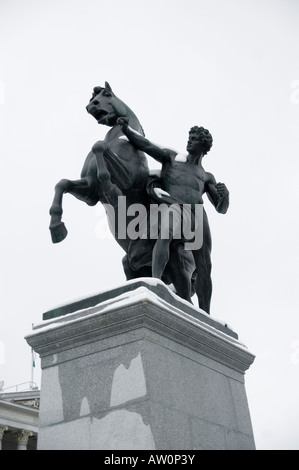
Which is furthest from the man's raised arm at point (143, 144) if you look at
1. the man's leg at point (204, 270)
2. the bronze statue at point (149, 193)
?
the man's leg at point (204, 270)

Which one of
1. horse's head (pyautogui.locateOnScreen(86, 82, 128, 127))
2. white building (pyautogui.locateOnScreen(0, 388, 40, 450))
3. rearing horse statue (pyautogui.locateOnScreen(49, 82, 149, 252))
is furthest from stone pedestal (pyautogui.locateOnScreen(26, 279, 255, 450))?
white building (pyautogui.locateOnScreen(0, 388, 40, 450))

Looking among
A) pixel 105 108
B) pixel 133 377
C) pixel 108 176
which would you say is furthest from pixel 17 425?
pixel 133 377

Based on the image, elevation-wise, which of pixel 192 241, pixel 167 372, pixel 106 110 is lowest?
pixel 167 372

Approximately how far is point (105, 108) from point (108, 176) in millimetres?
1837

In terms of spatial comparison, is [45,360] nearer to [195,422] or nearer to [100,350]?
[100,350]

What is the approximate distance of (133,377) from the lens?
6.34m

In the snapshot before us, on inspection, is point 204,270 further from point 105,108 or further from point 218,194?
point 105,108

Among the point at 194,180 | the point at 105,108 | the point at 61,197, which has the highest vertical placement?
the point at 105,108

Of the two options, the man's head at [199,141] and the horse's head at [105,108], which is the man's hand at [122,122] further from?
the man's head at [199,141]

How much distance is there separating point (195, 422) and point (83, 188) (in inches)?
134

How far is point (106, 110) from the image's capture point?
919 centimetres

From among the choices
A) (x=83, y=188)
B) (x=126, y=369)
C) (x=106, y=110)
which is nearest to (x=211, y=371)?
(x=126, y=369)

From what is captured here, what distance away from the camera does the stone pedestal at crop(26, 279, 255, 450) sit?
6215mm

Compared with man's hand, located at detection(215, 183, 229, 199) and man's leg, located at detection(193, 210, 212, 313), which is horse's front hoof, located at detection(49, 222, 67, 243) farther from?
man's hand, located at detection(215, 183, 229, 199)
